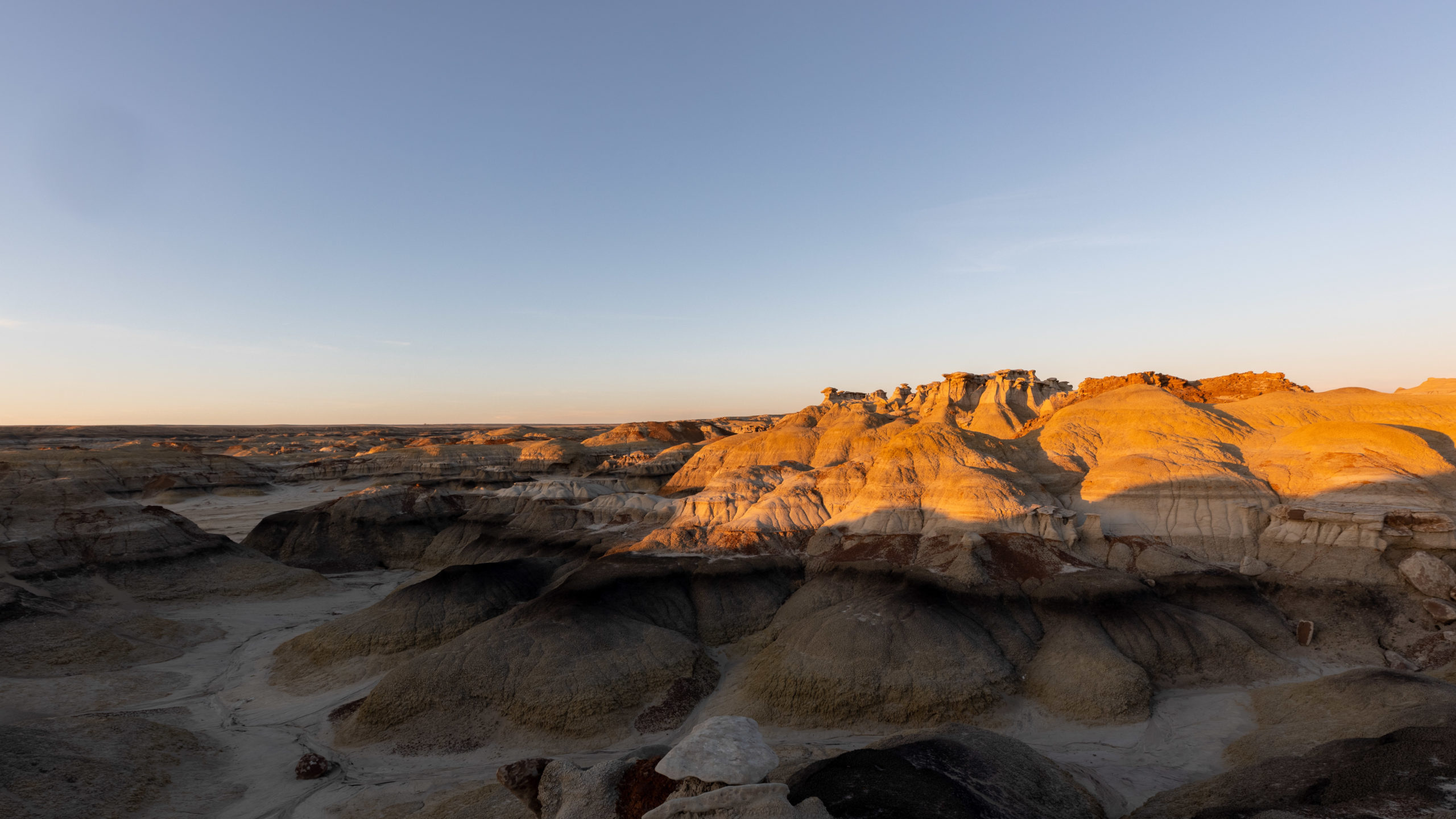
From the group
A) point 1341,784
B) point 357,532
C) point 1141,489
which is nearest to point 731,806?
point 1341,784

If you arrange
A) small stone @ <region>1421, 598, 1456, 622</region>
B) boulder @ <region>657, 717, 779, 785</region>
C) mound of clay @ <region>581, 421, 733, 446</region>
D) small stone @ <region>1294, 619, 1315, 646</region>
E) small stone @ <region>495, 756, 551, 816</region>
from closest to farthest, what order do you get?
boulder @ <region>657, 717, 779, 785</region>, small stone @ <region>495, 756, 551, 816</region>, small stone @ <region>1421, 598, 1456, 622</region>, small stone @ <region>1294, 619, 1315, 646</region>, mound of clay @ <region>581, 421, 733, 446</region>

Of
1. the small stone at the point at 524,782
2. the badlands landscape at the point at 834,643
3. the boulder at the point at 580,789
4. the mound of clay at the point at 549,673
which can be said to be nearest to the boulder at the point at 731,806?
the badlands landscape at the point at 834,643

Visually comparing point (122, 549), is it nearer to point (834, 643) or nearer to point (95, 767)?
point (95, 767)

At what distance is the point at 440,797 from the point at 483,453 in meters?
83.0

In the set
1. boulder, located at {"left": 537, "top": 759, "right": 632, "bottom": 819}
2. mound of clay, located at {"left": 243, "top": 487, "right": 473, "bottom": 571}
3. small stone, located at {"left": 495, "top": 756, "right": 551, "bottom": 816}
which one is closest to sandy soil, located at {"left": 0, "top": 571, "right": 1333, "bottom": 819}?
small stone, located at {"left": 495, "top": 756, "right": 551, "bottom": 816}

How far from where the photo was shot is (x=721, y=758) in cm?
1227

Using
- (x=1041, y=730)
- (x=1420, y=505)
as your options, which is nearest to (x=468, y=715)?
(x=1041, y=730)

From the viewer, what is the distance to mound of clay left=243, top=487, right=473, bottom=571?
52469 millimetres

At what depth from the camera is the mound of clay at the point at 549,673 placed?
22625mm

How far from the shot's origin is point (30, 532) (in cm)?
3678

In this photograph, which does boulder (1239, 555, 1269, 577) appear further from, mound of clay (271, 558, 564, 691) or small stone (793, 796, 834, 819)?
mound of clay (271, 558, 564, 691)

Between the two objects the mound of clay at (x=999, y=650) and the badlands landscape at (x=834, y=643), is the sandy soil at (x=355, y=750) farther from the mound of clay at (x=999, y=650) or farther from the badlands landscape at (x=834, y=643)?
the mound of clay at (x=999, y=650)

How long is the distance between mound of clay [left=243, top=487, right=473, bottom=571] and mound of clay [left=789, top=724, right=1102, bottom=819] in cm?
4898

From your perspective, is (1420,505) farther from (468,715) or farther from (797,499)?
(468,715)
